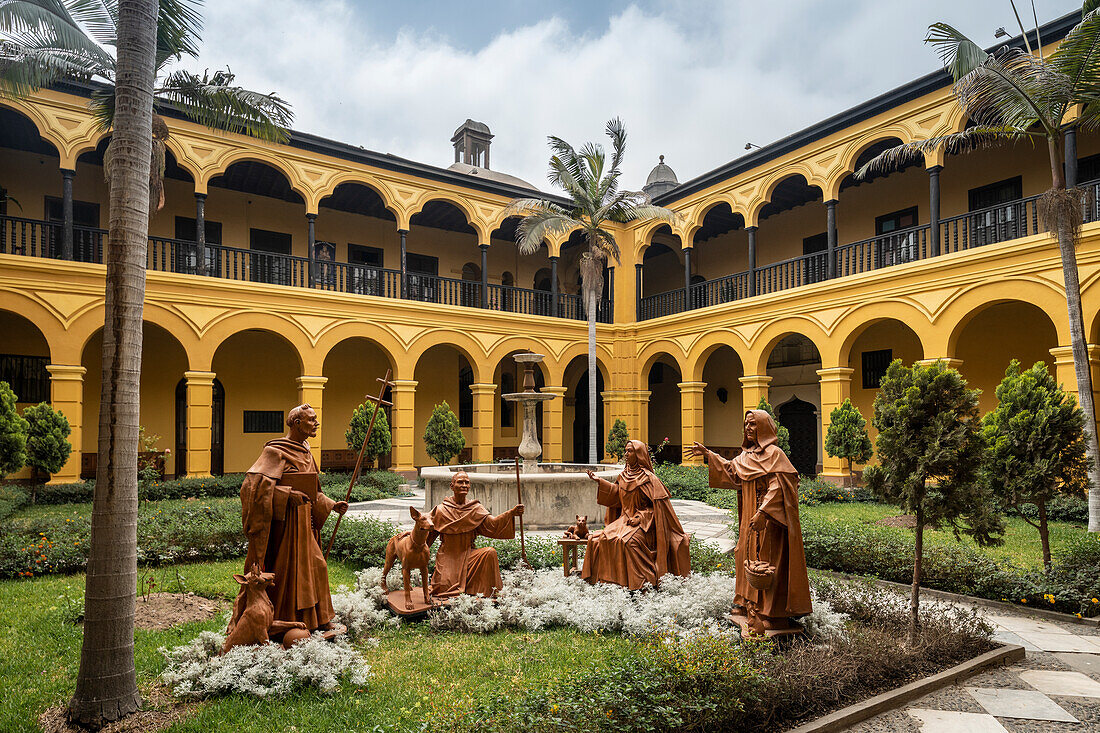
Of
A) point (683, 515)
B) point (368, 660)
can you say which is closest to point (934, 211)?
point (683, 515)

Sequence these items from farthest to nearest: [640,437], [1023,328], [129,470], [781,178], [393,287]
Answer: [640,437]
[393,287]
[781,178]
[1023,328]
[129,470]

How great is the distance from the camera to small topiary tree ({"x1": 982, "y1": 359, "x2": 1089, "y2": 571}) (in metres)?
6.67

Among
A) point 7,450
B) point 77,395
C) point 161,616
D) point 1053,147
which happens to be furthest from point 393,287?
point 1053,147

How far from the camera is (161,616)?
5383 millimetres

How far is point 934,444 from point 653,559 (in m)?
2.46

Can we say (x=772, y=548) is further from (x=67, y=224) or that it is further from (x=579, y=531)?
(x=67, y=224)

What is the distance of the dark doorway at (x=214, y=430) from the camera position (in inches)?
651

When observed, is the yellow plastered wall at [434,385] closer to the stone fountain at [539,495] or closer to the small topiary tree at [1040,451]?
the stone fountain at [539,495]

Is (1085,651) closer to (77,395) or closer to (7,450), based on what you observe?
(7,450)

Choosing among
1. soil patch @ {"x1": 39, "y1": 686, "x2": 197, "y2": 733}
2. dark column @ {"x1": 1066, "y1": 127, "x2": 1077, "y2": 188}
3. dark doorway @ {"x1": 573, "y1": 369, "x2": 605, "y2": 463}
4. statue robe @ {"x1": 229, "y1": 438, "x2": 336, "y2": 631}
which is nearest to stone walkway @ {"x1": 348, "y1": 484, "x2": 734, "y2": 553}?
statue robe @ {"x1": 229, "y1": 438, "x2": 336, "y2": 631}

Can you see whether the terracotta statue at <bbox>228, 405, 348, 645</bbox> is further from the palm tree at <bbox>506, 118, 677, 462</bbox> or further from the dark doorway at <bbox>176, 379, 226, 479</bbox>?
the dark doorway at <bbox>176, 379, 226, 479</bbox>

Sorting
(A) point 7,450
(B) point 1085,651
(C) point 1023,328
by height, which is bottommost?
(B) point 1085,651

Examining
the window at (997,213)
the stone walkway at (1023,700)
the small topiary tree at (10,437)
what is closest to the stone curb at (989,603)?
the stone walkway at (1023,700)

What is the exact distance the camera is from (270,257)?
52.7 feet
